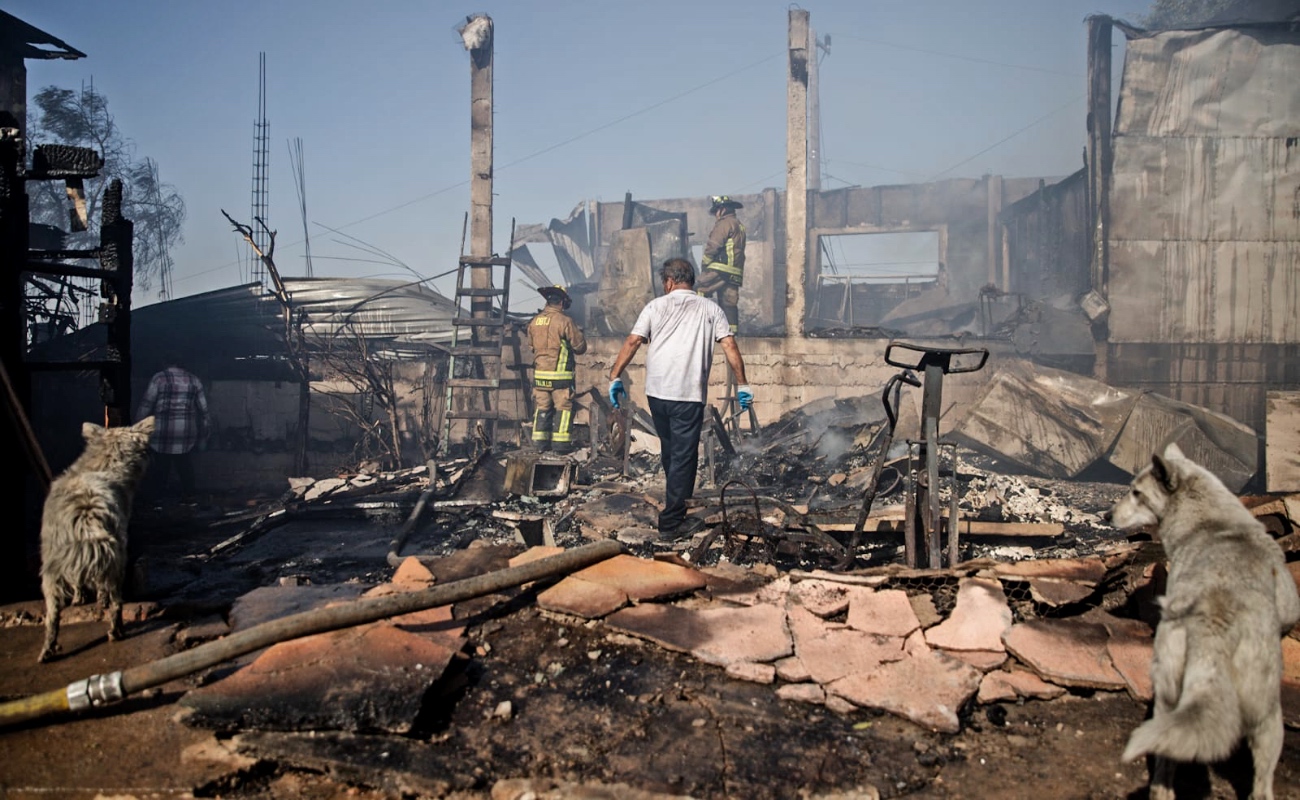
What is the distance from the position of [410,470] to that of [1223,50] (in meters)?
12.4

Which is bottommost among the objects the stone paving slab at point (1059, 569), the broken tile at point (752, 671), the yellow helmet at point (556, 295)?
the broken tile at point (752, 671)

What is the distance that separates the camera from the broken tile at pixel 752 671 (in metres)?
2.76

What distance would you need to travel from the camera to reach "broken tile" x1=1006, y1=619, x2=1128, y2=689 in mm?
2768

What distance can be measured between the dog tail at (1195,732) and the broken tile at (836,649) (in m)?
1.01

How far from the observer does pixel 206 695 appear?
2.47 metres

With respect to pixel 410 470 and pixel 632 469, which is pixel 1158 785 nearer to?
pixel 632 469

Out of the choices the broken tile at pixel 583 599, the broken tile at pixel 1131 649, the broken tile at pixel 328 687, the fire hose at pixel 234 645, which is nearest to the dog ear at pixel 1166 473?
the broken tile at pixel 1131 649

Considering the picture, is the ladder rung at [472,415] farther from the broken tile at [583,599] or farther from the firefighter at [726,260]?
the broken tile at [583,599]

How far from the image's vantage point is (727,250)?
11.0m

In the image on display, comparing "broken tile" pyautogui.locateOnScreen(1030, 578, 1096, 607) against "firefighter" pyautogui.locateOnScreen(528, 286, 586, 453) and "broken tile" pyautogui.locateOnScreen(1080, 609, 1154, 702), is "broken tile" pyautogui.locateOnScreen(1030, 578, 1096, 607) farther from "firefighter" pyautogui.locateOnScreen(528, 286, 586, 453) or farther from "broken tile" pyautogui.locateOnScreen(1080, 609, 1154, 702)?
"firefighter" pyautogui.locateOnScreen(528, 286, 586, 453)

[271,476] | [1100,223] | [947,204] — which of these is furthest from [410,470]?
[947,204]

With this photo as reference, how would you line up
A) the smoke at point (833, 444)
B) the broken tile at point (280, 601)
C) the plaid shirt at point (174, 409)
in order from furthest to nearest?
1. the plaid shirt at point (174, 409)
2. the smoke at point (833, 444)
3. the broken tile at point (280, 601)

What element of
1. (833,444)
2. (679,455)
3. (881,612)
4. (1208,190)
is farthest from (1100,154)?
(881,612)

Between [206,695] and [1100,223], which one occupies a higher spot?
[1100,223]
